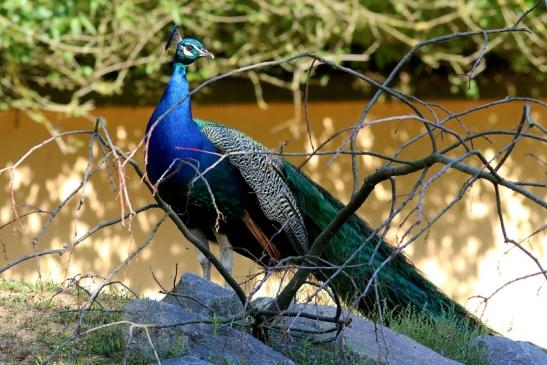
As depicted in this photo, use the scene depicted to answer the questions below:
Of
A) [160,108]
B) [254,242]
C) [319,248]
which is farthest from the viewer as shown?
[254,242]

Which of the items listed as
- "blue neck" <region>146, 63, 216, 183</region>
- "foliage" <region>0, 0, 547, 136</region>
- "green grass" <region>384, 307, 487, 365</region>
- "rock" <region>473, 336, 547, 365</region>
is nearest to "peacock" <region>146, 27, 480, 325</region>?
"blue neck" <region>146, 63, 216, 183</region>

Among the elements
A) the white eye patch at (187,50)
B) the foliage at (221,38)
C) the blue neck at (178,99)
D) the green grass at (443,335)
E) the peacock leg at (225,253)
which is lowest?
the green grass at (443,335)

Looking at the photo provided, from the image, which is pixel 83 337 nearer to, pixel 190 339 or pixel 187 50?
pixel 190 339

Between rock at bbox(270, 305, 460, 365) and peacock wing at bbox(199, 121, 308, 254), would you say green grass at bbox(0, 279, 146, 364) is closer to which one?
rock at bbox(270, 305, 460, 365)

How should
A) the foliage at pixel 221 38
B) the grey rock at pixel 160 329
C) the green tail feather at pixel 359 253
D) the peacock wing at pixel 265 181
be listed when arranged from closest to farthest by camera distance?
1. the grey rock at pixel 160 329
2. the peacock wing at pixel 265 181
3. the green tail feather at pixel 359 253
4. the foliage at pixel 221 38

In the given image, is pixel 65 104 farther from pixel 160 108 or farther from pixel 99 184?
pixel 160 108

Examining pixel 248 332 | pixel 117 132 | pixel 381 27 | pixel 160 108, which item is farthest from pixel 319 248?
pixel 117 132

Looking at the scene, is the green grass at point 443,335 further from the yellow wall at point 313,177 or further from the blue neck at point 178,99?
the yellow wall at point 313,177

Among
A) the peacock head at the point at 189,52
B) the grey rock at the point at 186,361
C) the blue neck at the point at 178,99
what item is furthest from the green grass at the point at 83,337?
the peacock head at the point at 189,52

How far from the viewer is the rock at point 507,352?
3879 mm

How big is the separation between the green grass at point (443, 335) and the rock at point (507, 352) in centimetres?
4

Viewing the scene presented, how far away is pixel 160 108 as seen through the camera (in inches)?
176

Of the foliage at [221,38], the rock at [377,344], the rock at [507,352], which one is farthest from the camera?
the foliage at [221,38]

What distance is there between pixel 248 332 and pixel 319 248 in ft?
1.53
